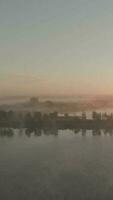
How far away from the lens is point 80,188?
14.9ft

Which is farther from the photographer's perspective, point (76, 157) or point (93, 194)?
point (76, 157)

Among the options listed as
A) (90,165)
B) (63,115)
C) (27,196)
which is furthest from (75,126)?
(27,196)

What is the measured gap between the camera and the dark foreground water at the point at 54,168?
445 cm

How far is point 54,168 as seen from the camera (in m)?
4.60

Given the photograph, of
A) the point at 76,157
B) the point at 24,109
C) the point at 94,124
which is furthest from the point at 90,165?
the point at 24,109

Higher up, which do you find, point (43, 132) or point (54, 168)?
point (43, 132)

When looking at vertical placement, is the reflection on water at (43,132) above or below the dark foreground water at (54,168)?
above

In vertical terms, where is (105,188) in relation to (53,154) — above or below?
below

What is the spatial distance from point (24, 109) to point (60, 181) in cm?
78

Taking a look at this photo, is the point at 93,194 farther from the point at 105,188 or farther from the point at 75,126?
the point at 75,126

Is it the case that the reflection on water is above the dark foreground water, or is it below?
above

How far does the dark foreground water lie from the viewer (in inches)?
175

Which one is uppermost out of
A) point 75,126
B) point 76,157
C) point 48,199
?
point 75,126

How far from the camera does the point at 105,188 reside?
4.52 m
